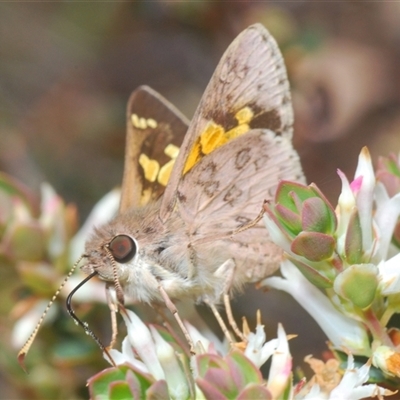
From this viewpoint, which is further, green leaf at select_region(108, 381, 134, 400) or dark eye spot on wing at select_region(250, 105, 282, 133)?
dark eye spot on wing at select_region(250, 105, 282, 133)

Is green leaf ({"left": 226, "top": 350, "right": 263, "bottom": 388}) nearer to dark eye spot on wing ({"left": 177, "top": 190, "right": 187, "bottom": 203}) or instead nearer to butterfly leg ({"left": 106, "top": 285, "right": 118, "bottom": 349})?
butterfly leg ({"left": 106, "top": 285, "right": 118, "bottom": 349})

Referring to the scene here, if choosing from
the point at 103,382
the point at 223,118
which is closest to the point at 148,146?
the point at 223,118

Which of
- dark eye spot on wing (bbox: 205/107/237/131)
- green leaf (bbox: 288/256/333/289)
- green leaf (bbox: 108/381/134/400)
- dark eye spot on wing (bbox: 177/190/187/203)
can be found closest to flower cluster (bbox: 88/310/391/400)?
green leaf (bbox: 108/381/134/400)

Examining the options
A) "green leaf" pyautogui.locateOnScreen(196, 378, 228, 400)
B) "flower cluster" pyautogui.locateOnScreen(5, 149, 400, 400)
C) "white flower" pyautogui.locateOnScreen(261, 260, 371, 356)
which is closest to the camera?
"green leaf" pyautogui.locateOnScreen(196, 378, 228, 400)

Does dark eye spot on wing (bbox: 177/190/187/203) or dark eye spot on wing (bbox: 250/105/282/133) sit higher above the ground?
dark eye spot on wing (bbox: 250/105/282/133)

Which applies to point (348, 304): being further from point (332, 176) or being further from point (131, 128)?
point (332, 176)

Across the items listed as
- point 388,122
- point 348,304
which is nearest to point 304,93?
point 388,122

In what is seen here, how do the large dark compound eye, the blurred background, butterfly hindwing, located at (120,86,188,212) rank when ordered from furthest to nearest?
the blurred background
butterfly hindwing, located at (120,86,188,212)
the large dark compound eye

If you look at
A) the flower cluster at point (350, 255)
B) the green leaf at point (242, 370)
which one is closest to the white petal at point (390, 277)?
the flower cluster at point (350, 255)
